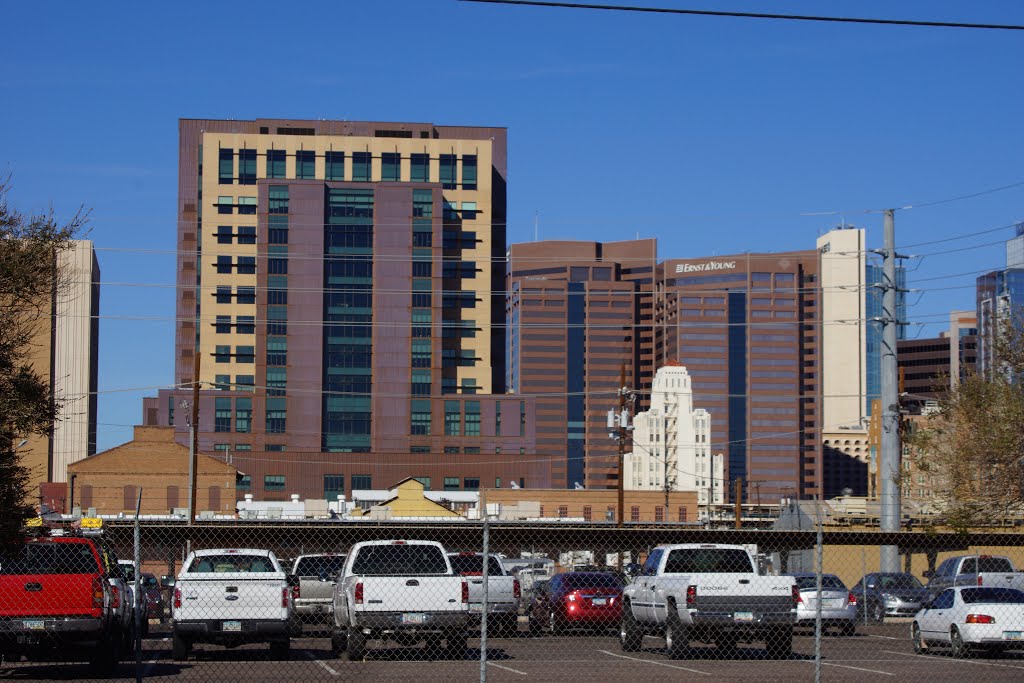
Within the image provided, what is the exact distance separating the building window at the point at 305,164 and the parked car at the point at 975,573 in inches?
5173

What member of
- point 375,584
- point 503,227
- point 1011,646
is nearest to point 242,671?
point 375,584

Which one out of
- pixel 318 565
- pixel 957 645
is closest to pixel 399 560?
pixel 957 645

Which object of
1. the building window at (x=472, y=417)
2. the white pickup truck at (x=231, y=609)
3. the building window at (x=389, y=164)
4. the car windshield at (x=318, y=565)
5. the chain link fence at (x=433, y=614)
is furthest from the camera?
the building window at (x=389, y=164)

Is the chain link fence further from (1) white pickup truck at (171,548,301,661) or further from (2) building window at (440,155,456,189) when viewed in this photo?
(2) building window at (440,155,456,189)

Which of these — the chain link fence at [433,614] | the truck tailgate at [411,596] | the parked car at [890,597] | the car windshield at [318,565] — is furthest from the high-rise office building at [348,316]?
the truck tailgate at [411,596]

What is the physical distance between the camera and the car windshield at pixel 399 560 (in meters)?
22.3

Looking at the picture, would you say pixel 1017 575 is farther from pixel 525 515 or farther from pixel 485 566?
pixel 525 515

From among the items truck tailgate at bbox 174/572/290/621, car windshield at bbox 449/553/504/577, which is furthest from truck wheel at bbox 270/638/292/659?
car windshield at bbox 449/553/504/577

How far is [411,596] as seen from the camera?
2105cm

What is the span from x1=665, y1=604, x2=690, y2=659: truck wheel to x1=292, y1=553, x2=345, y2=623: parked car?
10.4 m

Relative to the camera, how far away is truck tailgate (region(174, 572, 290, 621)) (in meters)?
22.5

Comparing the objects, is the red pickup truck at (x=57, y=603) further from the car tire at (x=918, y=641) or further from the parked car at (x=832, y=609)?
the parked car at (x=832, y=609)

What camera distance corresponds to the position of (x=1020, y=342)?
4006cm

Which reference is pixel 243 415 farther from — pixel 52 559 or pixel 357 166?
pixel 52 559
